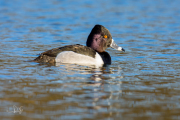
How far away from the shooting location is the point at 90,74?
26.1 feet

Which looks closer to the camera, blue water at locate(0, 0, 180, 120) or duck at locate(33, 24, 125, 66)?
blue water at locate(0, 0, 180, 120)

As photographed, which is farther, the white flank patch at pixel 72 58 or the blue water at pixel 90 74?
the white flank patch at pixel 72 58

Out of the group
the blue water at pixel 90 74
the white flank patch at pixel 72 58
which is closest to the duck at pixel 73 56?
the white flank patch at pixel 72 58

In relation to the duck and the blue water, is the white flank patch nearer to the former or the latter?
the duck

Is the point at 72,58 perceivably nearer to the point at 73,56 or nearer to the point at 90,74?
the point at 73,56

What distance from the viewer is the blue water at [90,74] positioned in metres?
5.31

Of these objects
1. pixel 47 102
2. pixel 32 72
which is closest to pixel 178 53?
pixel 32 72

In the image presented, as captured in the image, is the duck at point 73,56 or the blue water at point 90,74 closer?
the blue water at point 90,74

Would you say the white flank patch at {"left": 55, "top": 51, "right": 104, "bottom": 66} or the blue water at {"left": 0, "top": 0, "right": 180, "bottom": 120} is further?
the white flank patch at {"left": 55, "top": 51, "right": 104, "bottom": 66}

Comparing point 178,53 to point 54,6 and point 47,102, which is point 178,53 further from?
point 54,6

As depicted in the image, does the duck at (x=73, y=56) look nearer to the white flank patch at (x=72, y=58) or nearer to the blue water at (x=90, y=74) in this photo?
the white flank patch at (x=72, y=58)

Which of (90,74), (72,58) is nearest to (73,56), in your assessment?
(72,58)

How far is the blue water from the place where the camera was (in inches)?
209

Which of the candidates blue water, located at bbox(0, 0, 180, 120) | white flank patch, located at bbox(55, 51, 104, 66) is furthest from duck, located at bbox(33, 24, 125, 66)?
blue water, located at bbox(0, 0, 180, 120)
